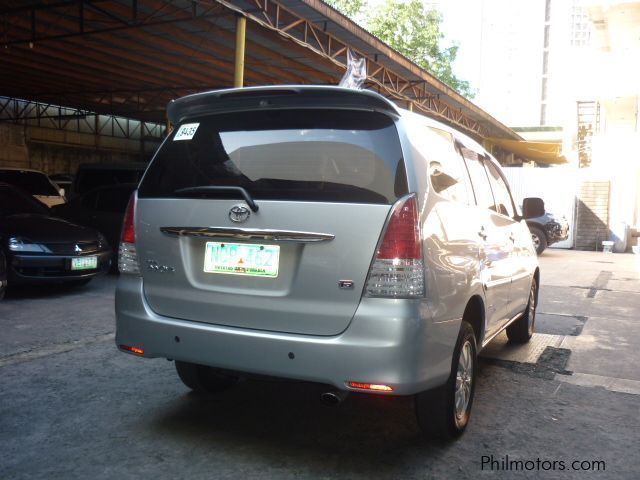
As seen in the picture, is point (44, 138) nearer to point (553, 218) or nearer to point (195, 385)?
point (553, 218)

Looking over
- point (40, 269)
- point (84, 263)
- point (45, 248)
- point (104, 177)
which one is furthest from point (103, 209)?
point (40, 269)

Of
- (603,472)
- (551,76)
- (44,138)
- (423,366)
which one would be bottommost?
(603,472)

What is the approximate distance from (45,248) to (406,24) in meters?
33.2

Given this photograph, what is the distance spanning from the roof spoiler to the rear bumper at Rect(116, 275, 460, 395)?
0.94 metres

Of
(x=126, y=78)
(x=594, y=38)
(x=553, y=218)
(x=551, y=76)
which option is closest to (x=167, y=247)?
(x=553, y=218)

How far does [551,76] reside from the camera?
85.8 meters

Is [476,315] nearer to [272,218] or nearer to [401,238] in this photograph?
[401,238]

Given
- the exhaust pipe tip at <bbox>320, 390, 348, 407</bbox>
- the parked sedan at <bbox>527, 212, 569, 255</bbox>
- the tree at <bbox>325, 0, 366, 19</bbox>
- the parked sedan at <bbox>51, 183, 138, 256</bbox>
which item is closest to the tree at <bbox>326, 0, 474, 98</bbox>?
the tree at <bbox>325, 0, 366, 19</bbox>

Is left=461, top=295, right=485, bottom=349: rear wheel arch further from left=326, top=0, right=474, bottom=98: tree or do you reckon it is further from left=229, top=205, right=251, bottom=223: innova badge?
left=326, top=0, right=474, bottom=98: tree

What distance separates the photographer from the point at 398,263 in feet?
8.96

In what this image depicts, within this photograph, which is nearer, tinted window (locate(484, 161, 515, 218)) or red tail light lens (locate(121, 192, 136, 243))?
red tail light lens (locate(121, 192, 136, 243))

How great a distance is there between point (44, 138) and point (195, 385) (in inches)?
1065

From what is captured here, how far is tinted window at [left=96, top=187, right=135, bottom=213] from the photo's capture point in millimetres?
9647

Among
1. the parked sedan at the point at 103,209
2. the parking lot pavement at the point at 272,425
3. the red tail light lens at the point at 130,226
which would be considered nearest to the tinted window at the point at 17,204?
the parked sedan at the point at 103,209
